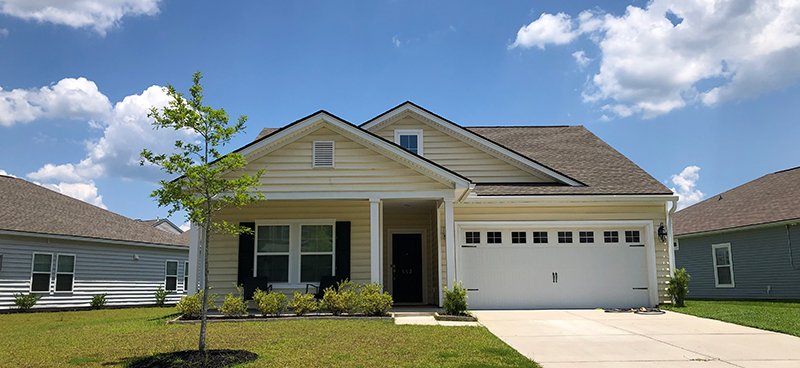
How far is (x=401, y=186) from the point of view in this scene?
12.0 m

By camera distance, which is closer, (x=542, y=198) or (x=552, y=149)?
(x=542, y=198)

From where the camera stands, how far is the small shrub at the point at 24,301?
53.8 feet

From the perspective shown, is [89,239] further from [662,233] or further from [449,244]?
[662,233]

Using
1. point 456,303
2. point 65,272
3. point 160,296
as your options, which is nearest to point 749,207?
point 456,303

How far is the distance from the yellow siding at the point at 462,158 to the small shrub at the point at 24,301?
1135cm

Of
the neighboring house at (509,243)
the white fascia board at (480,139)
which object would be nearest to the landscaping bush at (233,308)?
the neighboring house at (509,243)

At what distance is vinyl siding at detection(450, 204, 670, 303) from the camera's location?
44.7 feet

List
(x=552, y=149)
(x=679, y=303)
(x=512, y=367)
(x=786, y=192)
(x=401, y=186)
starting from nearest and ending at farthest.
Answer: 1. (x=512, y=367)
2. (x=401, y=186)
3. (x=679, y=303)
4. (x=552, y=149)
5. (x=786, y=192)

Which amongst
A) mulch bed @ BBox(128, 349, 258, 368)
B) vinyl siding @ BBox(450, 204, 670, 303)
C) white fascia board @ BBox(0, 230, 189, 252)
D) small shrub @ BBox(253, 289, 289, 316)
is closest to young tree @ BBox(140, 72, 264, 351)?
mulch bed @ BBox(128, 349, 258, 368)

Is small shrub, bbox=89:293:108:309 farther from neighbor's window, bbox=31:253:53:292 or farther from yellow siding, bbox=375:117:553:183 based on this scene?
yellow siding, bbox=375:117:553:183

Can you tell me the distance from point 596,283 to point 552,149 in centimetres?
527

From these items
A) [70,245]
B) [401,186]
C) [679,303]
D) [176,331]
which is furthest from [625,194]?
[70,245]

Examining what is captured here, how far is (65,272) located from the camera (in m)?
18.2

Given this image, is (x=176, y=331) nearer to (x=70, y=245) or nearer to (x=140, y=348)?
(x=140, y=348)
